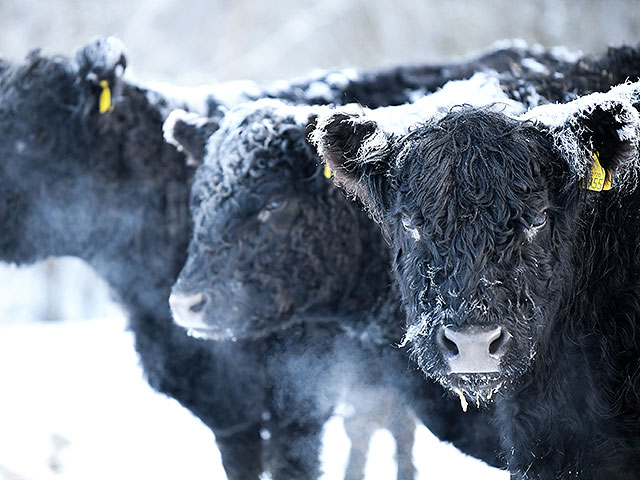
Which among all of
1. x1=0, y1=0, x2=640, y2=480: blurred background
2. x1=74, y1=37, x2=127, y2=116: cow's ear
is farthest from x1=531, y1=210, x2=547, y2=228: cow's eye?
x1=0, y1=0, x2=640, y2=480: blurred background

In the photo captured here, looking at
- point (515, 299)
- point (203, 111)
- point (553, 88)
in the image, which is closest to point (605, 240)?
point (515, 299)

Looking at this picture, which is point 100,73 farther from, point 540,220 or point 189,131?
point 540,220

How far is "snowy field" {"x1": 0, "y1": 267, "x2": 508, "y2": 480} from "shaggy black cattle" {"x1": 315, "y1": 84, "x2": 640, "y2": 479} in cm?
114

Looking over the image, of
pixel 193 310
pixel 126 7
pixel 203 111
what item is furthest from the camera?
pixel 126 7

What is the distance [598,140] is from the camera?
8.71ft

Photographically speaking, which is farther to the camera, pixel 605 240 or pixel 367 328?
pixel 367 328

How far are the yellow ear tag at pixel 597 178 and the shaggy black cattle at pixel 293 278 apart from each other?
1.37 metres

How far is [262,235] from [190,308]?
0.50 metres

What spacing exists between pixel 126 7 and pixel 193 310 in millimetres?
13356

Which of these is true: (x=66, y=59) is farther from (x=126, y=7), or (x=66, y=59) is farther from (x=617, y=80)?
(x=126, y=7)

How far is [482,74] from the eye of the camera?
3.93 meters

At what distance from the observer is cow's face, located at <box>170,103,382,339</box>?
12.4 ft

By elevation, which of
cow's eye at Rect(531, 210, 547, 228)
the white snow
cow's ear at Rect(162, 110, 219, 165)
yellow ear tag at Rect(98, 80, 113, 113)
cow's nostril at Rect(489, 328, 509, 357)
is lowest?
the white snow

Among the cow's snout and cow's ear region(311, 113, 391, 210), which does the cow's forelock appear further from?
cow's ear region(311, 113, 391, 210)
